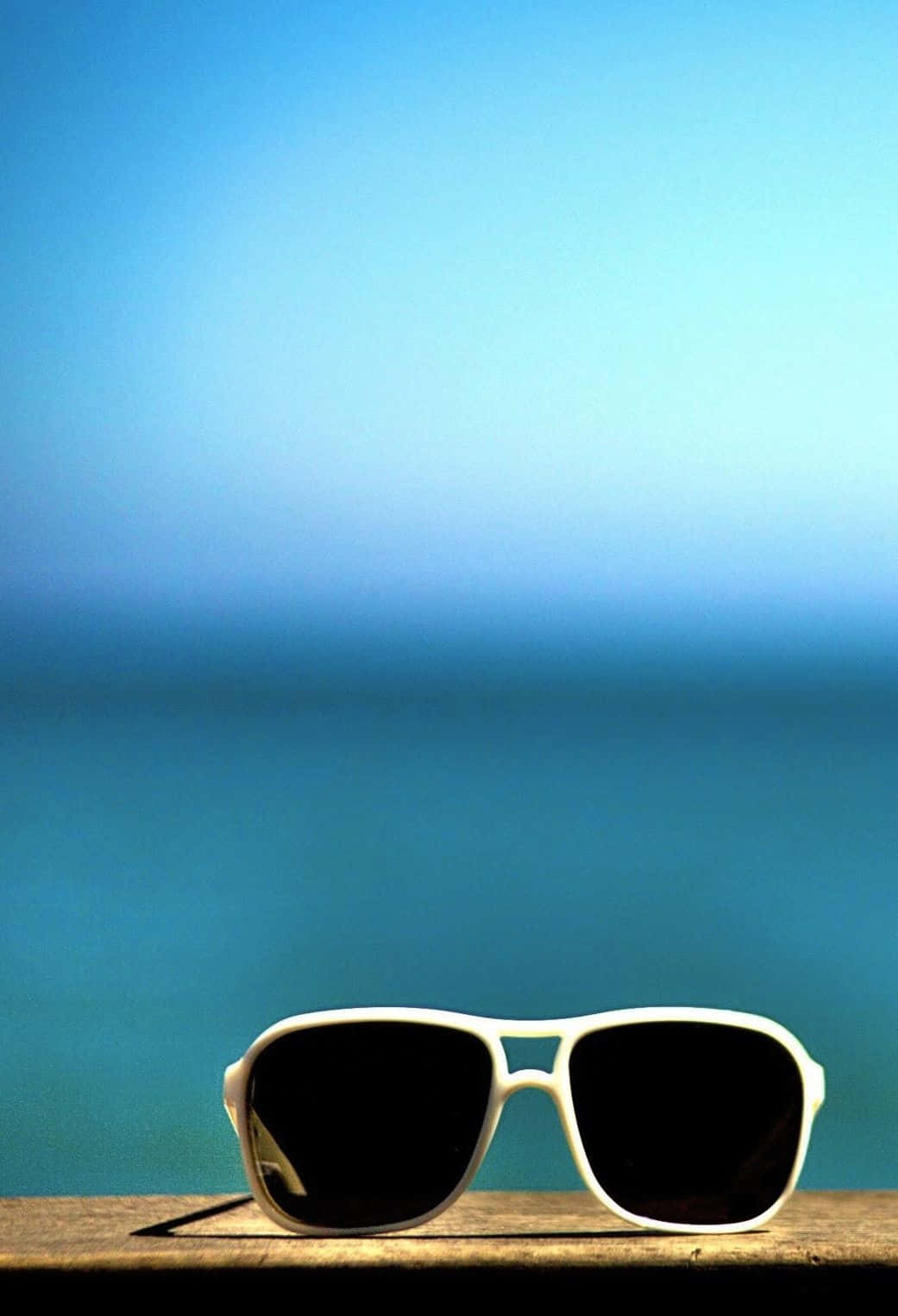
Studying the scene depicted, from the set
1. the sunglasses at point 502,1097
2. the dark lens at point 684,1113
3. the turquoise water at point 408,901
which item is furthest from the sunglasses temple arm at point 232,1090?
the turquoise water at point 408,901

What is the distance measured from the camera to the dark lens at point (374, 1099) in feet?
1.29

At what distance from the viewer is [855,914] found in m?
1.71

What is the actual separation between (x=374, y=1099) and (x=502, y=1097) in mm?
44

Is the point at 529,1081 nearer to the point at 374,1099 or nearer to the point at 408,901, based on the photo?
the point at 374,1099

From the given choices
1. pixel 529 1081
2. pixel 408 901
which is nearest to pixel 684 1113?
pixel 529 1081

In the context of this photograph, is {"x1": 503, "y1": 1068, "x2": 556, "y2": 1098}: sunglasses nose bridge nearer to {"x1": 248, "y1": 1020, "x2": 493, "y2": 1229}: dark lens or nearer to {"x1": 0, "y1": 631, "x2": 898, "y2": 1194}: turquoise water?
{"x1": 248, "y1": 1020, "x2": 493, "y2": 1229}: dark lens

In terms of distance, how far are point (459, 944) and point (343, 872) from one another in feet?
1.37

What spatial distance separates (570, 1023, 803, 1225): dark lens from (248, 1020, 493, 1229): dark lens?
0.13ft

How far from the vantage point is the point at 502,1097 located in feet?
1.33

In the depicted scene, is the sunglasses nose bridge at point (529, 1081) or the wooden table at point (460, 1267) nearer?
the wooden table at point (460, 1267)

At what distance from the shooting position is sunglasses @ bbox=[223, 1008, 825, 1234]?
39 cm

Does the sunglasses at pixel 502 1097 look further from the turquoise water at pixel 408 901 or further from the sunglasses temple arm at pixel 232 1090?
the turquoise water at pixel 408 901

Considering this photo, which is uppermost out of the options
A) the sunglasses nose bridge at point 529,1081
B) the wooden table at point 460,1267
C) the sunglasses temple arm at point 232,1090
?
the sunglasses temple arm at point 232,1090

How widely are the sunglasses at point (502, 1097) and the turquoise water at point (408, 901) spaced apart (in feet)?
2.04
